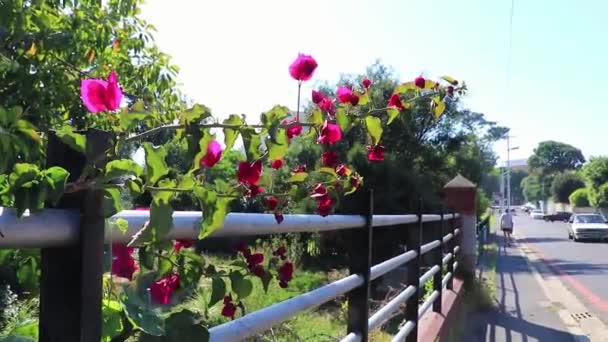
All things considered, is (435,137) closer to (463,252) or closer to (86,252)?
(463,252)

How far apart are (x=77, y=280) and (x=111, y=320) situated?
0.22 m

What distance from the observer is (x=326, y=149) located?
1.96 metres

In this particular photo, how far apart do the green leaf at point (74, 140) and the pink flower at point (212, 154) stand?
10.5 inches

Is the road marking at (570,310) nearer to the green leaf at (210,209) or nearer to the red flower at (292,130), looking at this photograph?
the red flower at (292,130)

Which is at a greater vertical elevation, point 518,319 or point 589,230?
point 589,230

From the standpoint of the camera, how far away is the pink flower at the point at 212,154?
50.8 inches

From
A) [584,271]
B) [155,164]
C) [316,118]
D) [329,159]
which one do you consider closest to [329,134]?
[316,118]

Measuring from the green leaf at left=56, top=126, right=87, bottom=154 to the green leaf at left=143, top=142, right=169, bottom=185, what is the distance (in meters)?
0.11

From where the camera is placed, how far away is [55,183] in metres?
0.98

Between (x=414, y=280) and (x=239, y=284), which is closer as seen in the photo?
(x=239, y=284)

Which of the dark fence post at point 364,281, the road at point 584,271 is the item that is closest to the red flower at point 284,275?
the dark fence post at point 364,281

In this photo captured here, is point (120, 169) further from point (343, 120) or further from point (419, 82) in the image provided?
point (419, 82)

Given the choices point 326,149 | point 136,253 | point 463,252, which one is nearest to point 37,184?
point 136,253

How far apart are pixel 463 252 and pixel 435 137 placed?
1193 centimetres
